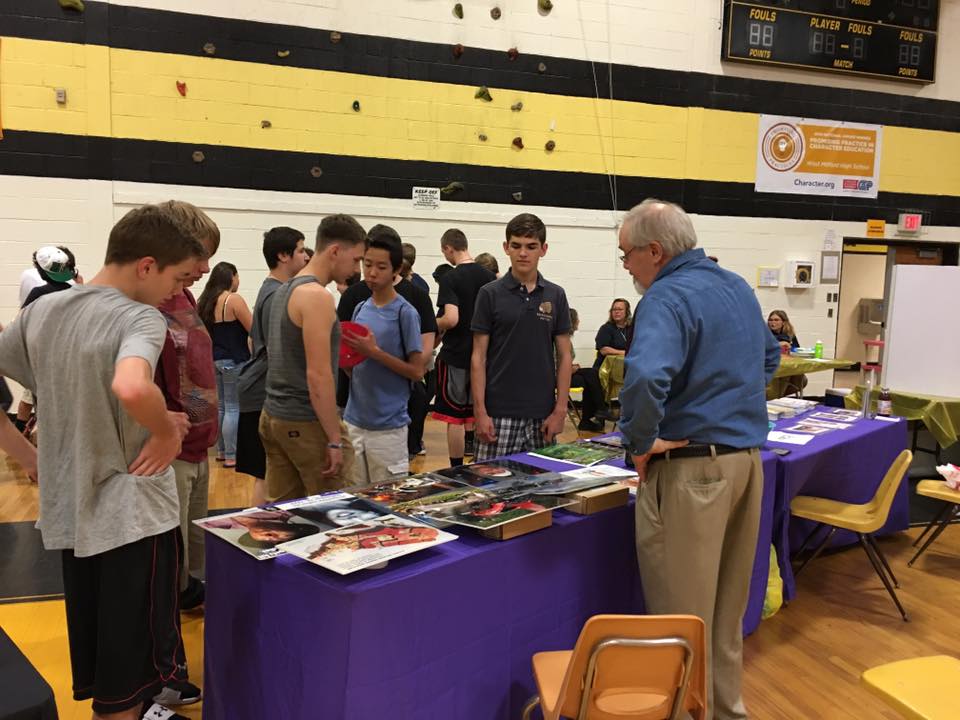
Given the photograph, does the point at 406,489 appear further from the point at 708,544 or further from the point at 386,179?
the point at 386,179

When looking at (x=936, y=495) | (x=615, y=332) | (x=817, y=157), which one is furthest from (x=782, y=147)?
(x=936, y=495)

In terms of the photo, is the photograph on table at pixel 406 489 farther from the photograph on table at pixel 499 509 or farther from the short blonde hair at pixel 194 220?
the short blonde hair at pixel 194 220

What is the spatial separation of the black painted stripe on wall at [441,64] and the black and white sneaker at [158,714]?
5.33 meters

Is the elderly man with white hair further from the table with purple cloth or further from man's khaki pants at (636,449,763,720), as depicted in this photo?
the table with purple cloth

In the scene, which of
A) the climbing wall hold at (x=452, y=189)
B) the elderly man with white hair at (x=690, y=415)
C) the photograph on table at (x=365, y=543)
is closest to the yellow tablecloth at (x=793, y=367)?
the climbing wall hold at (x=452, y=189)

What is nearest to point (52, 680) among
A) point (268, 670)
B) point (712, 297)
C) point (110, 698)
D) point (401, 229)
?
point (110, 698)

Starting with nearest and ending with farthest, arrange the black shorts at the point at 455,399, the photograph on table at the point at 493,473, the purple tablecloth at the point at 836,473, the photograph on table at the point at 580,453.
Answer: the photograph on table at the point at 493,473 → the photograph on table at the point at 580,453 → the purple tablecloth at the point at 836,473 → the black shorts at the point at 455,399

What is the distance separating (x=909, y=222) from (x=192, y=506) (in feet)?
27.8

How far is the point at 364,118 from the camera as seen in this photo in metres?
6.34

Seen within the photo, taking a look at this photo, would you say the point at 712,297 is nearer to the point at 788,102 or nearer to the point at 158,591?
the point at 158,591

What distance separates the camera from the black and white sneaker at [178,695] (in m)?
2.18

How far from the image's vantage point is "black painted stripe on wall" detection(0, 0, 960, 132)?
18.2 feet

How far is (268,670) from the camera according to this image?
1.62 m

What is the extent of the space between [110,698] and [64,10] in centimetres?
575
